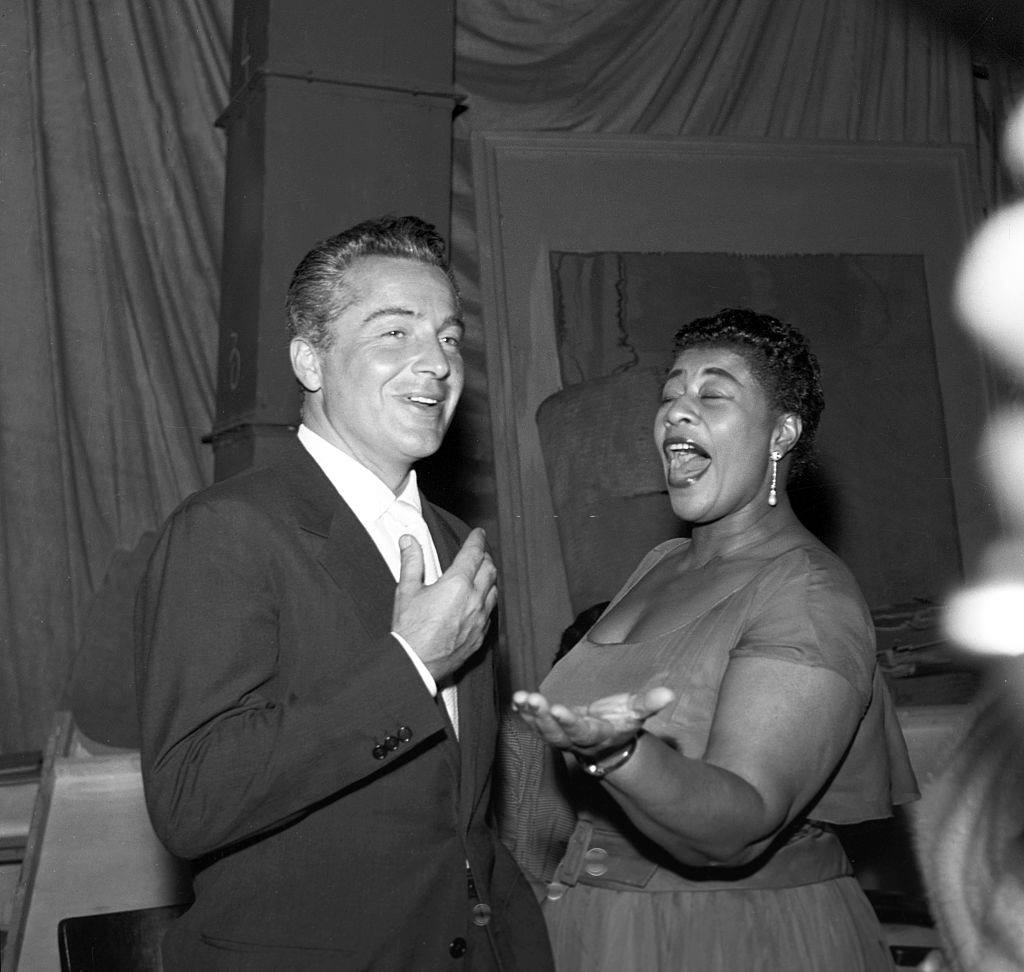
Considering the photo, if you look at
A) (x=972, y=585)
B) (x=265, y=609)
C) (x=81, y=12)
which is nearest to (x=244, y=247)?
(x=81, y=12)

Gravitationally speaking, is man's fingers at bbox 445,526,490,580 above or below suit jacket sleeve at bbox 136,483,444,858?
above

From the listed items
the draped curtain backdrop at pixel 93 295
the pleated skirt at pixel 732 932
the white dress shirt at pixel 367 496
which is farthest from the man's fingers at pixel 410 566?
Answer: the draped curtain backdrop at pixel 93 295

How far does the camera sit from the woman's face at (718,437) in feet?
6.79

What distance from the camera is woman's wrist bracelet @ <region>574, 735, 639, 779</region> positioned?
1.39 metres

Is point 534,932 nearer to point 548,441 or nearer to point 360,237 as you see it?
point 360,237

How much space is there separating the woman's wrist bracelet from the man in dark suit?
8.0 inches

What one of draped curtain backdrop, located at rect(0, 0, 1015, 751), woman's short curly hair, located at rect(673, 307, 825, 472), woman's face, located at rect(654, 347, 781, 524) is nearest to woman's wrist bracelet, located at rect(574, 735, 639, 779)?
woman's face, located at rect(654, 347, 781, 524)

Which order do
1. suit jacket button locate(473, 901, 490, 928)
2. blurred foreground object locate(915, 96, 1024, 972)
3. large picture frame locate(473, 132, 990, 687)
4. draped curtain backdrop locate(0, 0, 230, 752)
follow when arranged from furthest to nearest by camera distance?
large picture frame locate(473, 132, 990, 687), draped curtain backdrop locate(0, 0, 230, 752), suit jacket button locate(473, 901, 490, 928), blurred foreground object locate(915, 96, 1024, 972)

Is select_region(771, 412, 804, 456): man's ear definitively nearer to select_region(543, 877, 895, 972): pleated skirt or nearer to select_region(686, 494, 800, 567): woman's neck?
select_region(686, 494, 800, 567): woman's neck

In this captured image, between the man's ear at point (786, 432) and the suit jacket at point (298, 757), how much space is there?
793mm

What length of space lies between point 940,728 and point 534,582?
1.33 m

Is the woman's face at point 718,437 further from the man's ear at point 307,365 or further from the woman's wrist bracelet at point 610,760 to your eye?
the woman's wrist bracelet at point 610,760

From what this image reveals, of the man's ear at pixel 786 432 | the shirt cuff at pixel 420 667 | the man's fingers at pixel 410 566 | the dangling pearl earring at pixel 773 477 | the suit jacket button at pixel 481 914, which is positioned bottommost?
the suit jacket button at pixel 481 914

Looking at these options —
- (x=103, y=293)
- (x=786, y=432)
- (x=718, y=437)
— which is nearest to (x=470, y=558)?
(x=718, y=437)
